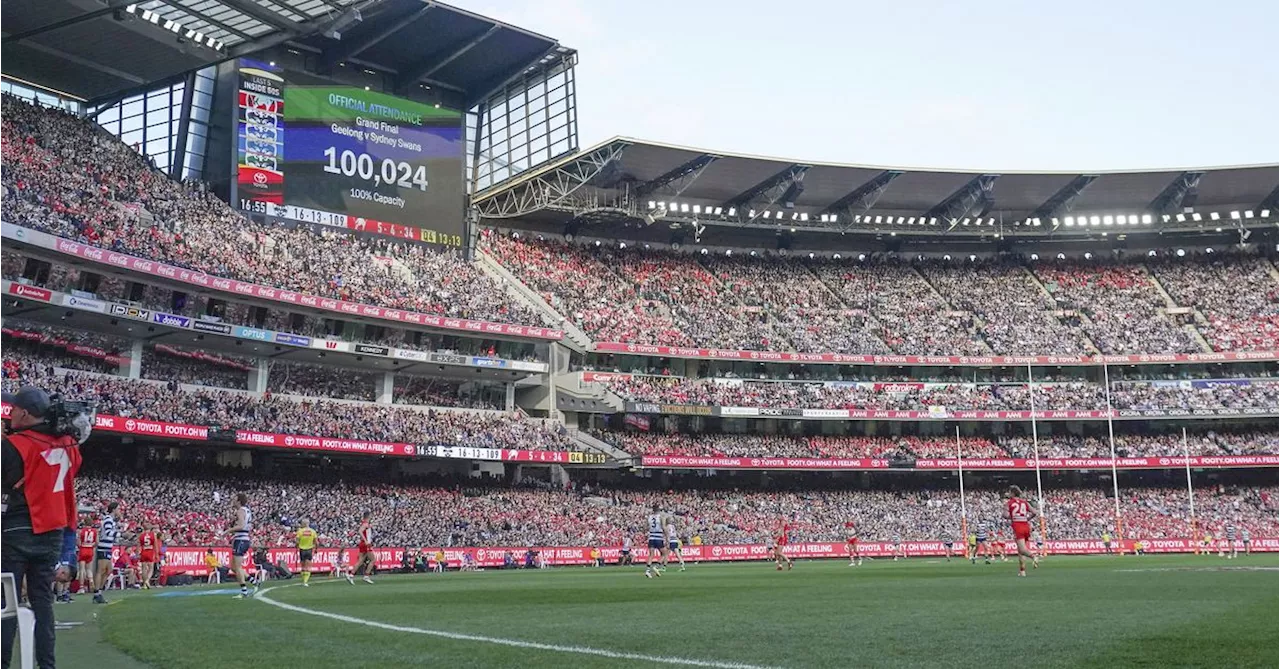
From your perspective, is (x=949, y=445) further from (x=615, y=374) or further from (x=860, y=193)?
(x=615, y=374)

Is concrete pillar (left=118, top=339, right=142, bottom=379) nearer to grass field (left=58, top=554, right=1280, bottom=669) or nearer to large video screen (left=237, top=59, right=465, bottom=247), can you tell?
large video screen (left=237, top=59, right=465, bottom=247)

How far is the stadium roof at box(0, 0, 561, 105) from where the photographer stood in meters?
49.3

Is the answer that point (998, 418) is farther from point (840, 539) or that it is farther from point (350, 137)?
point (350, 137)

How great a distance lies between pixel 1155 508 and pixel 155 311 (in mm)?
60755

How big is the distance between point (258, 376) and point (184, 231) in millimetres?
8115

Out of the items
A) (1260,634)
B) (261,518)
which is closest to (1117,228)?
(261,518)

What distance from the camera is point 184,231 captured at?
53.0 m

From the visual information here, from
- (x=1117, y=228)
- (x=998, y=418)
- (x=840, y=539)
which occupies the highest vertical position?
(x=1117, y=228)

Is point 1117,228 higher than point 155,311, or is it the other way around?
point 1117,228

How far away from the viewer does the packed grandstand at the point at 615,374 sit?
1893 inches

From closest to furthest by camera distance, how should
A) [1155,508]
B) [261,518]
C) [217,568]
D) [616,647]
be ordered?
1. [616,647]
2. [217,568]
3. [261,518]
4. [1155,508]

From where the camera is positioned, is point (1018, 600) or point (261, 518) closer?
point (1018, 600)

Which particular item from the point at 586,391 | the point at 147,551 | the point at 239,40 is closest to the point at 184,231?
the point at 239,40

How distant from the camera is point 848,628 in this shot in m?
12.0
